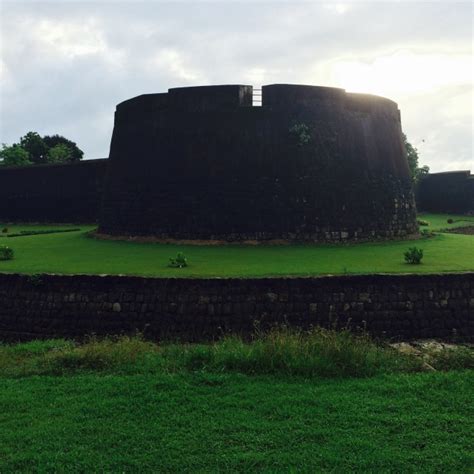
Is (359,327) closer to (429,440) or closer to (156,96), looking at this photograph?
(429,440)

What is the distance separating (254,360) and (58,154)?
121 ft

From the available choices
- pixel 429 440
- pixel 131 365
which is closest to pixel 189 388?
pixel 131 365

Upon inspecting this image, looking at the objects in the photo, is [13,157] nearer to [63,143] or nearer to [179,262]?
[63,143]

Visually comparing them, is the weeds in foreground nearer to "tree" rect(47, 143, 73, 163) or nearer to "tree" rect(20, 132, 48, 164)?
"tree" rect(47, 143, 73, 163)

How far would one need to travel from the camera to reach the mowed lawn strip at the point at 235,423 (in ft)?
11.5

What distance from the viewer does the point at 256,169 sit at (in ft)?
40.5

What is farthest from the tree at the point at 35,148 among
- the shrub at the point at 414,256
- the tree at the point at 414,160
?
the shrub at the point at 414,256

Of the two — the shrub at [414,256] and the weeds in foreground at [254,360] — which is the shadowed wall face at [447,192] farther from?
the weeds in foreground at [254,360]

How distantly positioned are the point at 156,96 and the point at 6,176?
45.8 ft

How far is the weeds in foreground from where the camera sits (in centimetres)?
527

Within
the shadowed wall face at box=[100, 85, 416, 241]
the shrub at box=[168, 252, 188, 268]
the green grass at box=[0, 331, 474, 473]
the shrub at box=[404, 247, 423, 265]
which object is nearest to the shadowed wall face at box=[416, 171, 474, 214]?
the shadowed wall face at box=[100, 85, 416, 241]

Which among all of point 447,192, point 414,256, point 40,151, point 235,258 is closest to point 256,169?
point 235,258

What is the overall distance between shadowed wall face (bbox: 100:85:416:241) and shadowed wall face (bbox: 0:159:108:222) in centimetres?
864

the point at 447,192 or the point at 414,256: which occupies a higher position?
the point at 447,192
